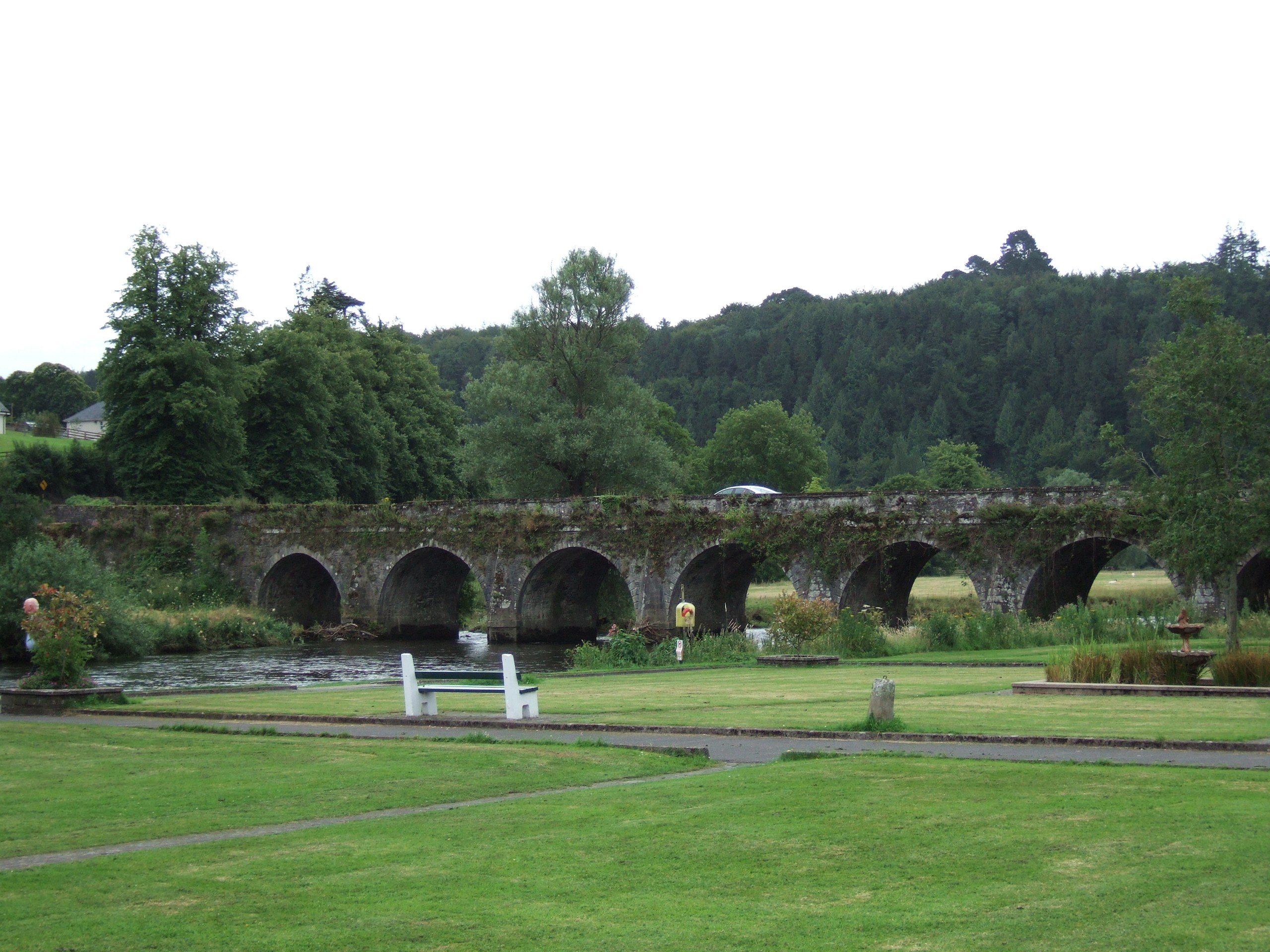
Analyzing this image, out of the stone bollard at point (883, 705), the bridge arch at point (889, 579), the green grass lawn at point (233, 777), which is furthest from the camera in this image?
the bridge arch at point (889, 579)

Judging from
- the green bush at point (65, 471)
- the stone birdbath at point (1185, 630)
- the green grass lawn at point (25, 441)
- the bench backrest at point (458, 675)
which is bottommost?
the bench backrest at point (458, 675)

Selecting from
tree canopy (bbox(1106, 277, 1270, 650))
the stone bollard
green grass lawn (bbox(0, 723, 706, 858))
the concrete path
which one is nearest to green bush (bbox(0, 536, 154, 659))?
the concrete path

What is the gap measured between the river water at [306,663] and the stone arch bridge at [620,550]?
302cm

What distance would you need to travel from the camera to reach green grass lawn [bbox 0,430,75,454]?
269 ft

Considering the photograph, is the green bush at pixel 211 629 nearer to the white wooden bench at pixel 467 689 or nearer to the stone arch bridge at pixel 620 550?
the stone arch bridge at pixel 620 550

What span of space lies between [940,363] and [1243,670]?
413ft

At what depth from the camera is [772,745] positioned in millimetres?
14156

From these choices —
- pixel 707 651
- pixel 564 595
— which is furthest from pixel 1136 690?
pixel 564 595

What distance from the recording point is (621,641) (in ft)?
108

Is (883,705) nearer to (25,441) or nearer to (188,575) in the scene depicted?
(188,575)

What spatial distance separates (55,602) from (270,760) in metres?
8.53

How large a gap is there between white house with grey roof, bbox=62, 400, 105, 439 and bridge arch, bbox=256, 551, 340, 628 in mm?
49635

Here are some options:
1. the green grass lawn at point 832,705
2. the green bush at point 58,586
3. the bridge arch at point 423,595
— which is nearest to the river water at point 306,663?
the green bush at point 58,586

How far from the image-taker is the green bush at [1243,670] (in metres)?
18.5
